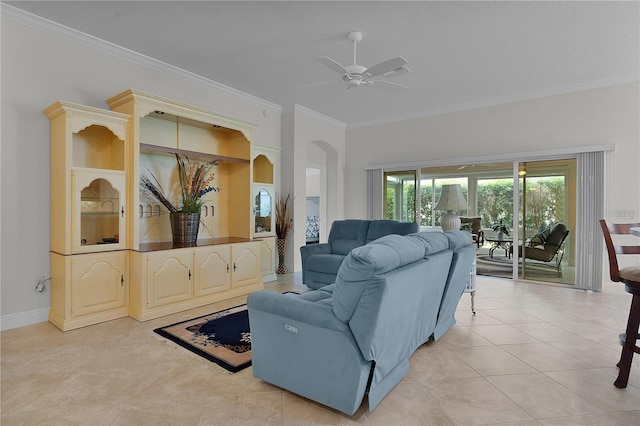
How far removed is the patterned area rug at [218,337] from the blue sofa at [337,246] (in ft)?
3.76

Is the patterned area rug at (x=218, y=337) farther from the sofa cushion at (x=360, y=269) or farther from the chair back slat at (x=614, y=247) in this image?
the chair back slat at (x=614, y=247)

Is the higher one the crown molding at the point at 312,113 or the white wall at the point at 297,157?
the crown molding at the point at 312,113

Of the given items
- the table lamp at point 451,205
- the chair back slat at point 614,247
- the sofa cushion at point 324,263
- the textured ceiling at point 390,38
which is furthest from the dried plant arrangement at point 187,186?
the chair back slat at point 614,247

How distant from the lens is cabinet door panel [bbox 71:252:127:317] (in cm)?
316

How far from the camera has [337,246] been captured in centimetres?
496

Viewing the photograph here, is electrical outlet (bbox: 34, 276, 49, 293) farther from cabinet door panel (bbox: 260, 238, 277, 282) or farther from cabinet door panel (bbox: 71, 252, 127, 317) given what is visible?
cabinet door panel (bbox: 260, 238, 277, 282)

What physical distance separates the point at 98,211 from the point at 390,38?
3545 millimetres

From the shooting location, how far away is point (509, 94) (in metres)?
5.36

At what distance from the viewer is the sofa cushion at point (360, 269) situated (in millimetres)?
1681

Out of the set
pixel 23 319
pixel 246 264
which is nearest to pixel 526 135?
pixel 246 264

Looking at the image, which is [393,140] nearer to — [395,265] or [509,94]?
[509,94]

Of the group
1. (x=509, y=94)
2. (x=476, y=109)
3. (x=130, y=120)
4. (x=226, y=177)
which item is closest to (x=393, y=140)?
(x=476, y=109)

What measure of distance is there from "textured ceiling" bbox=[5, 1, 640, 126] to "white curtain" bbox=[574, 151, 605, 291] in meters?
1.17

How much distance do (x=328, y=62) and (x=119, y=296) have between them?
315 cm
